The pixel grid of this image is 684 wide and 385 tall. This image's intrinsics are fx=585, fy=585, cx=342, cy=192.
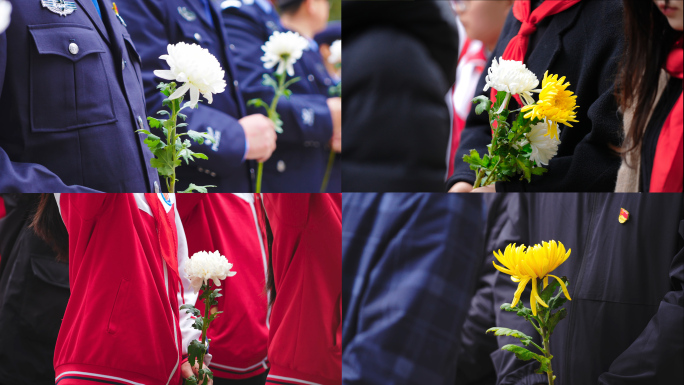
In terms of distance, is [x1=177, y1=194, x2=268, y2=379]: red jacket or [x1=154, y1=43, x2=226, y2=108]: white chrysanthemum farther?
[x1=177, y1=194, x2=268, y2=379]: red jacket

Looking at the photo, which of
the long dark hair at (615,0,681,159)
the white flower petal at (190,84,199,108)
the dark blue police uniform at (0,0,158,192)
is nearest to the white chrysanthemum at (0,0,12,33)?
the dark blue police uniform at (0,0,158,192)

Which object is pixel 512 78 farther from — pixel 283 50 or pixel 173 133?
pixel 173 133

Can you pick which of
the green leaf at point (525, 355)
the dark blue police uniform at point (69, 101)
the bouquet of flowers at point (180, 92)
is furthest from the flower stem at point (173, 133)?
the green leaf at point (525, 355)

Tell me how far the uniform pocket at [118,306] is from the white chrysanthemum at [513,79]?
1.17 meters

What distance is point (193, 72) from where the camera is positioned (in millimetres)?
1562

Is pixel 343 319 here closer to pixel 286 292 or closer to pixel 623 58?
pixel 286 292

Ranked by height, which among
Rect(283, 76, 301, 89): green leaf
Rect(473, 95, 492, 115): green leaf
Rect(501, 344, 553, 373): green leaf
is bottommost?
Rect(501, 344, 553, 373): green leaf

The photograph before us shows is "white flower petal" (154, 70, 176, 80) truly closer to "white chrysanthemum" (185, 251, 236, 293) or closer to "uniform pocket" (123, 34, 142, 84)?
→ "uniform pocket" (123, 34, 142, 84)

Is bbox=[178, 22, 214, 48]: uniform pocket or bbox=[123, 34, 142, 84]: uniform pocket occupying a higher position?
bbox=[178, 22, 214, 48]: uniform pocket

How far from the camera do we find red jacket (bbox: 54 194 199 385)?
1.68 meters

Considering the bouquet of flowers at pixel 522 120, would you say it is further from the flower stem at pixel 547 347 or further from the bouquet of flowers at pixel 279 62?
the bouquet of flowers at pixel 279 62

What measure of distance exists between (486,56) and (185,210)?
0.99m

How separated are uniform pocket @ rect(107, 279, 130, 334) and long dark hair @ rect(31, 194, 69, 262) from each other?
0.61ft

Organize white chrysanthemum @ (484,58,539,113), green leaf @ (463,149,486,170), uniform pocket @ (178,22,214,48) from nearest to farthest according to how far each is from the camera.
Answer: white chrysanthemum @ (484,58,539,113), green leaf @ (463,149,486,170), uniform pocket @ (178,22,214,48)
